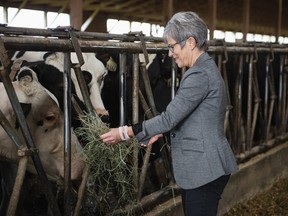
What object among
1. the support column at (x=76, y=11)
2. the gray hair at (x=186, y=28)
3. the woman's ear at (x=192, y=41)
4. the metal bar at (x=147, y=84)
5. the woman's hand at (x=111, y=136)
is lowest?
the woman's hand at (x=111, y=136)

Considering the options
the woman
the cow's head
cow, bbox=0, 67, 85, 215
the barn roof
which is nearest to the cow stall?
the cow's head

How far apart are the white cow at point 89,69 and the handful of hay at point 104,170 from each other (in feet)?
2.17

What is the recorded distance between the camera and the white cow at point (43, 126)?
2.88 metres

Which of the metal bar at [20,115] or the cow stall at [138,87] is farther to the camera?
the cow stall at [138,87]

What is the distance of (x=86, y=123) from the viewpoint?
95.8 inches

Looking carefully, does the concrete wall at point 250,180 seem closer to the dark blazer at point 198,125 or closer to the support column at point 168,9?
the dark blazer at point 198,125

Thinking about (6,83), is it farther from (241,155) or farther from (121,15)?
(121,15)

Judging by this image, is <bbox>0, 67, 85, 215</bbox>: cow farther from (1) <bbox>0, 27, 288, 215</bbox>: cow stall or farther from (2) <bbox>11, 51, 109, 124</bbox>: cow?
(1) <bbox>0, 27, 288, 215</bbox>: cow stall

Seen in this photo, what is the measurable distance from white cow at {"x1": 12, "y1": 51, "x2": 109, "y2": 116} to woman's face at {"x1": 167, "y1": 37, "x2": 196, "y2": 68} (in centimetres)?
119

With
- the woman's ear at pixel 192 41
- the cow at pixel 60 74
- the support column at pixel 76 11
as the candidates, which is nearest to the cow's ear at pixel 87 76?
the cow at pixel 60 74

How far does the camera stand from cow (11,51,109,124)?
3.21m

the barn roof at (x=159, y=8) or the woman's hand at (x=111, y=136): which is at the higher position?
the barn roof at (x=159, y=8)

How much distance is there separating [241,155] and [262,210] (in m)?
0.69

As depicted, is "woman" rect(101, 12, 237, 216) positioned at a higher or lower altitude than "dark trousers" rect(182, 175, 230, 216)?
higher
